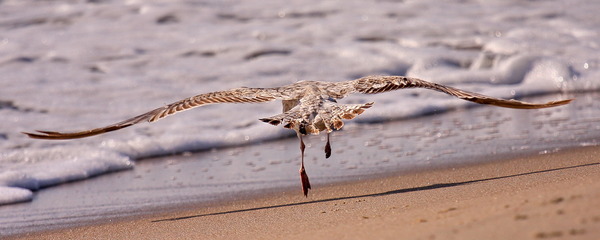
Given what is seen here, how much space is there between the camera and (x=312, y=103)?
20.3 feet

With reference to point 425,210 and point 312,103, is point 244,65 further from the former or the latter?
point 425,210

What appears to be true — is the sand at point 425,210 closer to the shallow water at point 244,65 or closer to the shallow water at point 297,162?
the shallow water at point 297,162

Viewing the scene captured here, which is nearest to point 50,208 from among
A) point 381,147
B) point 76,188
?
Answer: point 76,188

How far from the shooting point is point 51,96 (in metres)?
10.3

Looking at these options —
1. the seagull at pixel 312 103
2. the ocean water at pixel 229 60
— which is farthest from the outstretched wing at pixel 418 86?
the ocean water at pixel 229 60

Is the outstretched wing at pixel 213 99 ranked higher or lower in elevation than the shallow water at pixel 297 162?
higher

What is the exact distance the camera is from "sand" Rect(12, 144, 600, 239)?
142 inches

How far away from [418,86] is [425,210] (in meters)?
1.78

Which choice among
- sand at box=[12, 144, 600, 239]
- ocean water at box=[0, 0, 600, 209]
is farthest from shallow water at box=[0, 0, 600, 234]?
sand at box=[12, 144, 600, 239]

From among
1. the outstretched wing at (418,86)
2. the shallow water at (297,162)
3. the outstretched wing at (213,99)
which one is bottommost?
the shallow water at (297,162)

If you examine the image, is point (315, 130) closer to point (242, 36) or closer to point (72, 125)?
point (72, 125)

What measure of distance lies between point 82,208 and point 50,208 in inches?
9.5

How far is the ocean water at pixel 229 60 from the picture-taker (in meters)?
8.87

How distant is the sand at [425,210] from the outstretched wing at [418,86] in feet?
1.64
